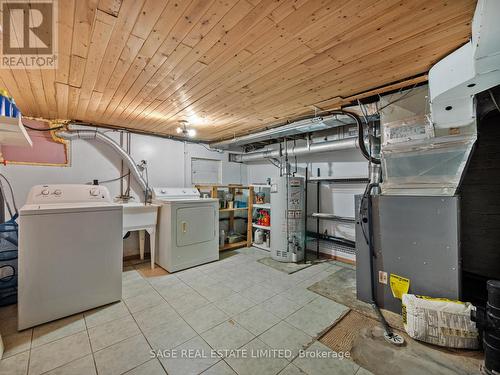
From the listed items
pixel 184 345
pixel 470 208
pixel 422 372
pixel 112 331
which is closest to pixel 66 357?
pixel 112 331

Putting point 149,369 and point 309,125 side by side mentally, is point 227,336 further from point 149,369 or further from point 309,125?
point 309,125

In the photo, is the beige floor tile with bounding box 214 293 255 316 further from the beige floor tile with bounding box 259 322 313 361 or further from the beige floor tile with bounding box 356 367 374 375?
the beige floor tile with bounding box 356 367 374 375

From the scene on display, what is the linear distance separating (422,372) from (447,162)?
1.71 m

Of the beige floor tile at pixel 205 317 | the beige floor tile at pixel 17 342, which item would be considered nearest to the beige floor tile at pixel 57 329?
the beige floor tile at pixel 17 342

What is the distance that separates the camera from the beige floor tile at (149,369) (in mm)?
1528

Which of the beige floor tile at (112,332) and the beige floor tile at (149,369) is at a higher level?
the beige floor tile at (112,332)

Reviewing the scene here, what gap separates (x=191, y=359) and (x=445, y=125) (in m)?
2.87

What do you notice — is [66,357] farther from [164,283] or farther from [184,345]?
[164,283]

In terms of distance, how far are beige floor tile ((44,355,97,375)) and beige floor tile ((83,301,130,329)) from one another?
0.48 m

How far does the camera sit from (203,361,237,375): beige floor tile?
1531 millimetres

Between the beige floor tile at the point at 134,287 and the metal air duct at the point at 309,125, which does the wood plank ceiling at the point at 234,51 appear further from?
the beige floor tile at the point at 134,287

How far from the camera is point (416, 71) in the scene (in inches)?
77.0

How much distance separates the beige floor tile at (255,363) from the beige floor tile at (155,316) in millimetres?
848

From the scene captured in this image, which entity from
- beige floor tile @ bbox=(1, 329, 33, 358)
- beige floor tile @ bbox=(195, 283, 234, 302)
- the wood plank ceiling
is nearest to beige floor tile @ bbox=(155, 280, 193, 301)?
beige floor tile @ bbox=(195, 283, 234, 302)
